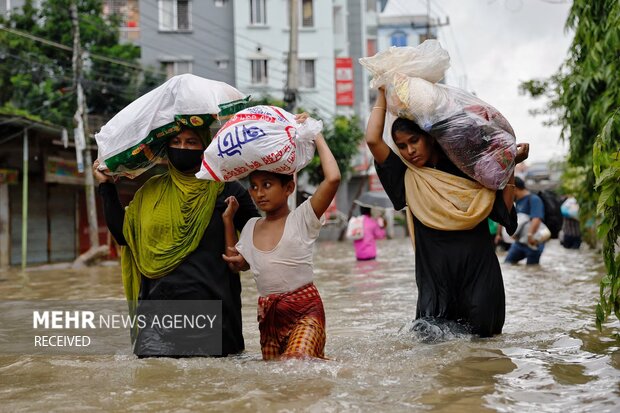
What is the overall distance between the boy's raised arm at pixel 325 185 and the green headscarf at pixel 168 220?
61 cm

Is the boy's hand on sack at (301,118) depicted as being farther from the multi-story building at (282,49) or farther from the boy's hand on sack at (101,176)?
the multi-story building at (282,49)

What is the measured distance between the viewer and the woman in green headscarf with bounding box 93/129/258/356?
4680 mm

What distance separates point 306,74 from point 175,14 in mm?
6210

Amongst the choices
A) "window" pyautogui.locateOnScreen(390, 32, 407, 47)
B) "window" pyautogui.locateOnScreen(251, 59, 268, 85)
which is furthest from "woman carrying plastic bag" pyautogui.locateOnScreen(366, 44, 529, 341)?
"window" pyautogui.locateOnScreen(390, 32, 407, 47)

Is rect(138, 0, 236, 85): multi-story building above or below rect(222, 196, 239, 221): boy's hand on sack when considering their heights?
above

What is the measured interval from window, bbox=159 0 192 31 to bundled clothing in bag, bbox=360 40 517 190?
3310cm

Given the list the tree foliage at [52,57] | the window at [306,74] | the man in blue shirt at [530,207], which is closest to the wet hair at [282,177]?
the man in blue shirt at [530,207]

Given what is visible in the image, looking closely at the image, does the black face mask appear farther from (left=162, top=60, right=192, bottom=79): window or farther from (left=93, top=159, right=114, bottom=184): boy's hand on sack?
(left=162, top=60, right=192, bottom=79): window

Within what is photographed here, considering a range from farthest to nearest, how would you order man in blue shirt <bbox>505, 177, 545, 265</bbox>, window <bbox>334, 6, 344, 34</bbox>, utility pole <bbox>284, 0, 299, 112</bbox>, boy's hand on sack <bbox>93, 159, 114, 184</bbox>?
window <bbox>334, 6, 344, 34</bbox> < utility pole <bbox>284, 0, 299, 112</bbox> < man in blue shirt <bbox>505, 177, 545, 265</bbox> < boy's hand on sack <bbox>93, 159, 114, 184</bbox>

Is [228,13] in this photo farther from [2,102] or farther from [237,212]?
[237,212]

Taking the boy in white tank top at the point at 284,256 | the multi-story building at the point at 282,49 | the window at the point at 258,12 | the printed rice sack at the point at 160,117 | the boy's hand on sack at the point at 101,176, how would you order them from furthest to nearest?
the window at the point at 258,12
the multi-story building at the point at 282,49
the boy's hand on sack at the point at 101,176
the printed rice sack at the point at 160,117
the boy in white tank top at the point at 284,256

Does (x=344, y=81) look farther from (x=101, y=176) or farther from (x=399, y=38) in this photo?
(x=101, y=176)

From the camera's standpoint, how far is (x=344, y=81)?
35.9 m

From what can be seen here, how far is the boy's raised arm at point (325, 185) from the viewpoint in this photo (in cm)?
443
